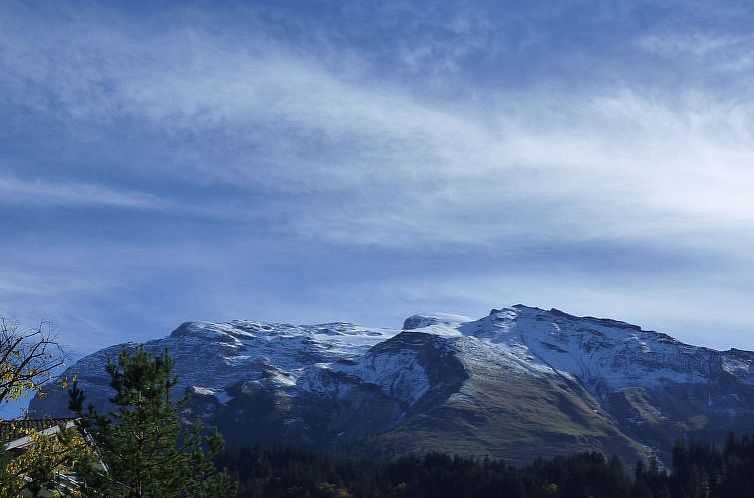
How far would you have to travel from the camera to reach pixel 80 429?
4481cm

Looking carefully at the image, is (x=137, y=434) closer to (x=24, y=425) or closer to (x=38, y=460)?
(x=24, y=425)

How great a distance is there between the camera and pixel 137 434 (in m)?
45.1

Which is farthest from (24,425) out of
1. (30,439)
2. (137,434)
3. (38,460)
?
(137,434)

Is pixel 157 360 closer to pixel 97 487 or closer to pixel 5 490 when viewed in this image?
pixel 97 487

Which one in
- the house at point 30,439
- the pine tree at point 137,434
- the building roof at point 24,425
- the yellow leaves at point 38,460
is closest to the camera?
the yellow leaves at point 38,460

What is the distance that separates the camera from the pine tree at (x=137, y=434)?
43.9m

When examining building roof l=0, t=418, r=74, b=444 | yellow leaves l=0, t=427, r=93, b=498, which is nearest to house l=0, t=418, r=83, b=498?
building roof l=0, t=418, r=74, b=444

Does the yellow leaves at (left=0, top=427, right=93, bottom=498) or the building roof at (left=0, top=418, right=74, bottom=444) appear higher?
the building roof at (left=0, top=418, right=74, bottom=444)

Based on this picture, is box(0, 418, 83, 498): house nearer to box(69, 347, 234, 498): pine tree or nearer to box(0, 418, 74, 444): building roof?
box(0, 418, 74, 444): building roof

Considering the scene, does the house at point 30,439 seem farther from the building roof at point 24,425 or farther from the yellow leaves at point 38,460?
the yellow leaves at point 38,460

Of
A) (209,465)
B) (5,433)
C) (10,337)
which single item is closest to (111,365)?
(5,433)

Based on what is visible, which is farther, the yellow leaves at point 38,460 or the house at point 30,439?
the house at point 30,439

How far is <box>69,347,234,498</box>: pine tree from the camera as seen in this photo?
1729 inches

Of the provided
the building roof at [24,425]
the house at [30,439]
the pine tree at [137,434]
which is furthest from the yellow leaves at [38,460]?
the pine tree at [137,434]
